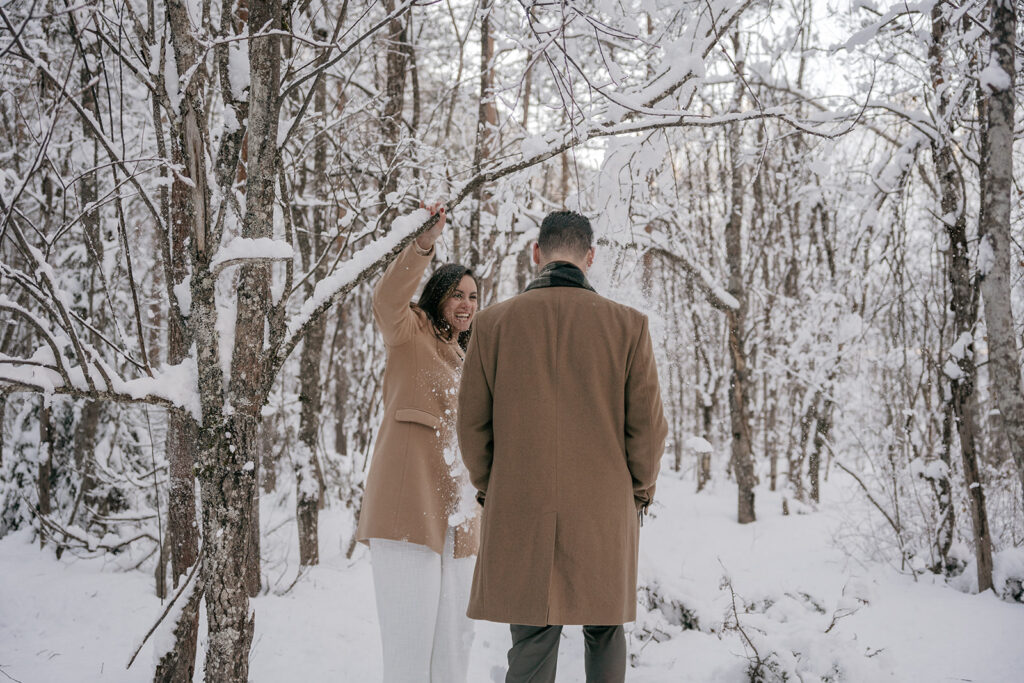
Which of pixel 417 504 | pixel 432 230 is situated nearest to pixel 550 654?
pixel 417 504

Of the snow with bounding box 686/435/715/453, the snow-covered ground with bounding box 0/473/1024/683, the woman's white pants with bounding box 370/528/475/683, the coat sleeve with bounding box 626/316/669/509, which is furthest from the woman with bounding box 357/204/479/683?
the snow with bounding box 686/435/715/453

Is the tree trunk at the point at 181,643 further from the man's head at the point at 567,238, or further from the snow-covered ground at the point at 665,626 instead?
the man's head at the point at 567,238

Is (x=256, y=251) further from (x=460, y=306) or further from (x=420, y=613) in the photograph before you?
(x=420, y=613)

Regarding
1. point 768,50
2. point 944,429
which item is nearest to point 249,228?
point 944,429

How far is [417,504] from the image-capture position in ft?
7.70

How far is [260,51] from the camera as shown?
217 cm

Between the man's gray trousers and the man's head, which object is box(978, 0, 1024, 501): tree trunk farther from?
the man's gray trousers

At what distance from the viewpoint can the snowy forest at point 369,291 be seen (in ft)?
7.06

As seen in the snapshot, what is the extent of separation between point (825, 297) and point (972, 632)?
526 centimetres

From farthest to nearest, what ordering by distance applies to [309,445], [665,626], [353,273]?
[309,445], [665,626], [353,273]

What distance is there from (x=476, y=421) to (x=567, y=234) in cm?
70

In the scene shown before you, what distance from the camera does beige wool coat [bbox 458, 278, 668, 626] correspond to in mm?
1903

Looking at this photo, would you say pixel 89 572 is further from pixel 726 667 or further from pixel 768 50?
pixel 768 50

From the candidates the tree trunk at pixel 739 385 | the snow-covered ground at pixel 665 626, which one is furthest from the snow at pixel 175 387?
the tree trunk at pixel 739 385
